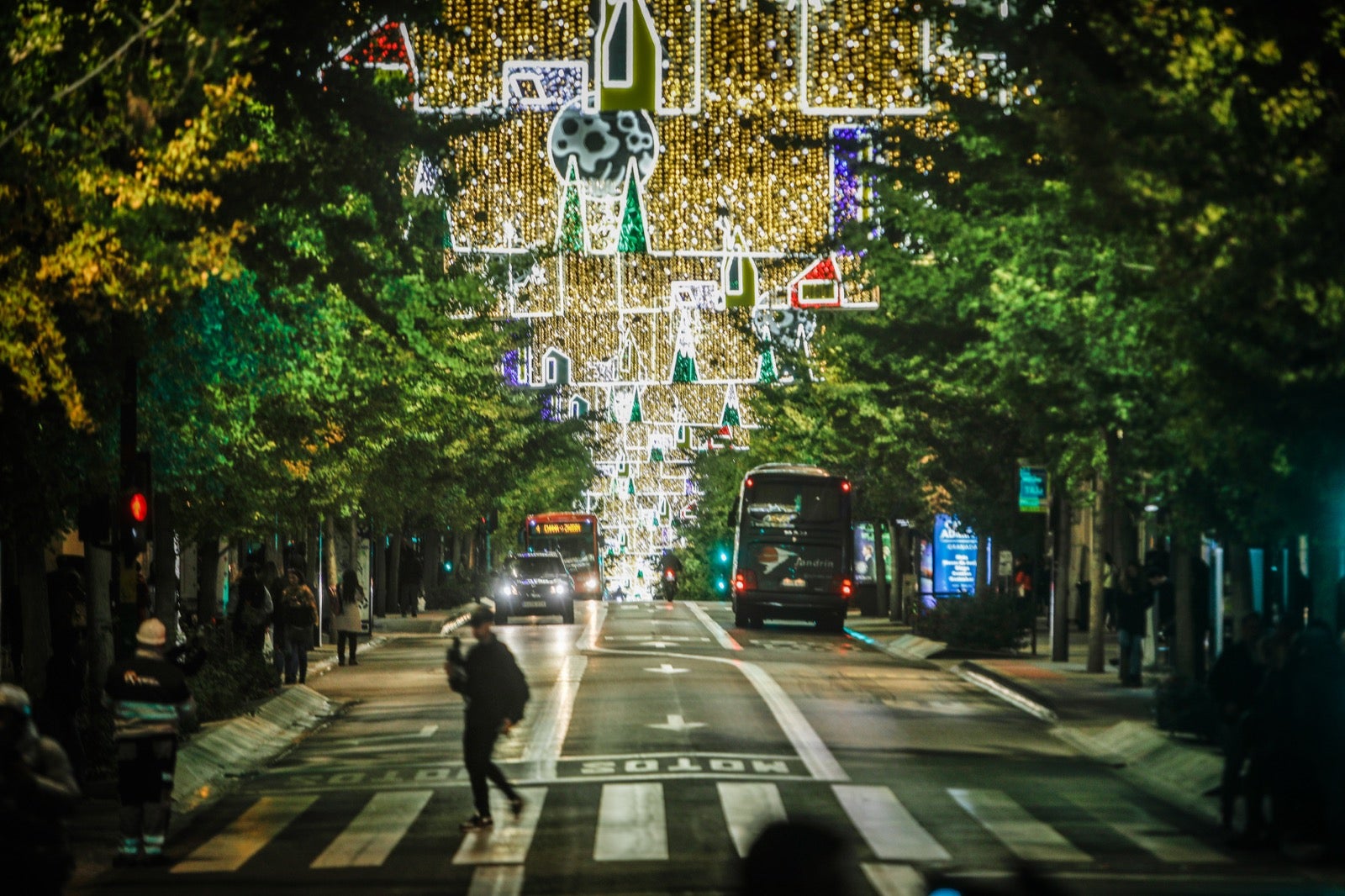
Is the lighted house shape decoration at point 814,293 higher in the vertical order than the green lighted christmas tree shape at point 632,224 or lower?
lower

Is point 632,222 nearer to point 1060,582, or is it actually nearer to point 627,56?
point 627,56

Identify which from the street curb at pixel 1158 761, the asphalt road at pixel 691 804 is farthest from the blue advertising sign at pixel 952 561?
the street curb at pixel 1158 761

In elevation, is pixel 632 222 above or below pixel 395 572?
above

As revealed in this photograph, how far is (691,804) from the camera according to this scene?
18641 millimetres

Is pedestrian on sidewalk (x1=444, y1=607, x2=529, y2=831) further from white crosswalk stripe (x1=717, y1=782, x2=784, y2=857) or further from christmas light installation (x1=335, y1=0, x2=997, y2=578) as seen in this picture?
christmas light installation (x1=335, y1=0, x2=997, y2=578)

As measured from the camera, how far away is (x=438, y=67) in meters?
33.8

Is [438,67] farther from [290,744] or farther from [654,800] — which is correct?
[654,800]

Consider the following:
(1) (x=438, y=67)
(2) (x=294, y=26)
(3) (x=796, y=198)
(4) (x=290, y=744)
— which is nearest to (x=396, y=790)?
(4) (x=290, y=744)

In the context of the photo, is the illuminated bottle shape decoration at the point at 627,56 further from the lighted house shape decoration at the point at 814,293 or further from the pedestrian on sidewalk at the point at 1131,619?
the pedestrian on sidewalk at the point at 1131,619

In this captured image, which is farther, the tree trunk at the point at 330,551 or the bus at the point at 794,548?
the bus at the point at 794,548

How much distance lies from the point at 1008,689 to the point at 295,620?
35.6ft

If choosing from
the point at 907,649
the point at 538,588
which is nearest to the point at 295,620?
the point at 907,649

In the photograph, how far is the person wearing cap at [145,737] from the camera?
15.8 meters

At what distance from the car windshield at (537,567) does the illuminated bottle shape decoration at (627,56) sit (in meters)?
23.4
